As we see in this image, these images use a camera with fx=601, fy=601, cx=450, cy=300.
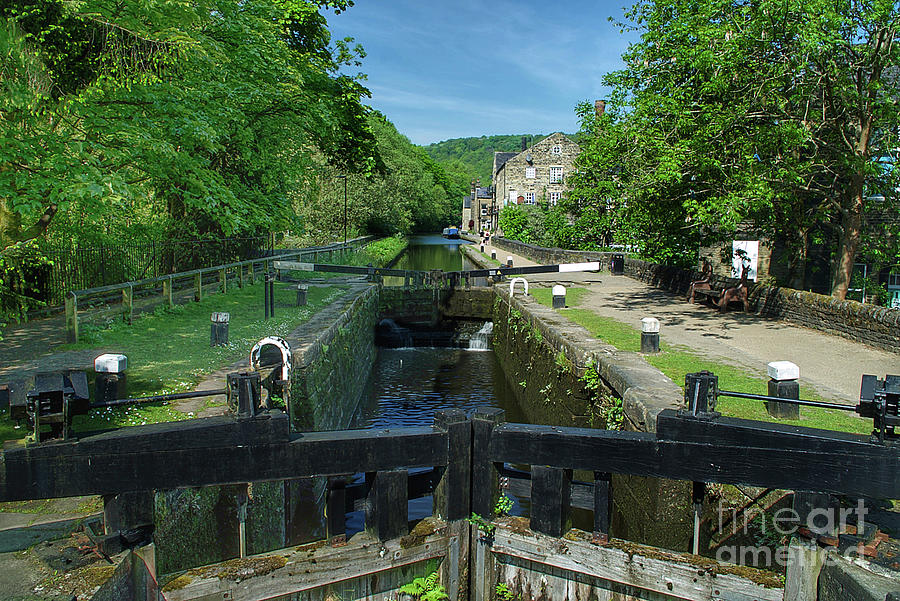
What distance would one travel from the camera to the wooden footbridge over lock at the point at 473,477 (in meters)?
3.20

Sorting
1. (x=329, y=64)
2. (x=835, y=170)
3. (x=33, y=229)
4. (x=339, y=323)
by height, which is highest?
(x=329, y=64)

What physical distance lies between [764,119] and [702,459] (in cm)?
1003

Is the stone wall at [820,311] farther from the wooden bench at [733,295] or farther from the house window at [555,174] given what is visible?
the house window at [555,174]

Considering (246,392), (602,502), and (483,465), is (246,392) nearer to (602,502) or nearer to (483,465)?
(483,465)

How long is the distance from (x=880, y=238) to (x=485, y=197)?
72.2m

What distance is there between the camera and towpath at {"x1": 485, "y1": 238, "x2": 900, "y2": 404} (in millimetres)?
7070

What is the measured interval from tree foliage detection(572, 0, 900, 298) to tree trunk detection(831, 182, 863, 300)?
0.07ft

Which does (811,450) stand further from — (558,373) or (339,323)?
(339,323)

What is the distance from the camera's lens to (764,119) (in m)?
11.4

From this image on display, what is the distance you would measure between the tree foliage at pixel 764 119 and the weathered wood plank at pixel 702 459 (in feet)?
24.0

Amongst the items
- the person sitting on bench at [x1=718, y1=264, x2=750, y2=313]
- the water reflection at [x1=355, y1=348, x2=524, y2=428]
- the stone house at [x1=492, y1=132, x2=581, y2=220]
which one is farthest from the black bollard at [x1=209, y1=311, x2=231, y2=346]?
the stone house at [x1=492, y1=132, x2=581, y2=220]

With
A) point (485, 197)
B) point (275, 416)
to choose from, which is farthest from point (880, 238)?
point (485, 197)

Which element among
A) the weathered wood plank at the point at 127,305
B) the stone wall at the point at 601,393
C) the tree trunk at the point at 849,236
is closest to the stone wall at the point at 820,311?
the tree trunk at the point at 849,236

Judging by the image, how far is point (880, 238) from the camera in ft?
42.4
